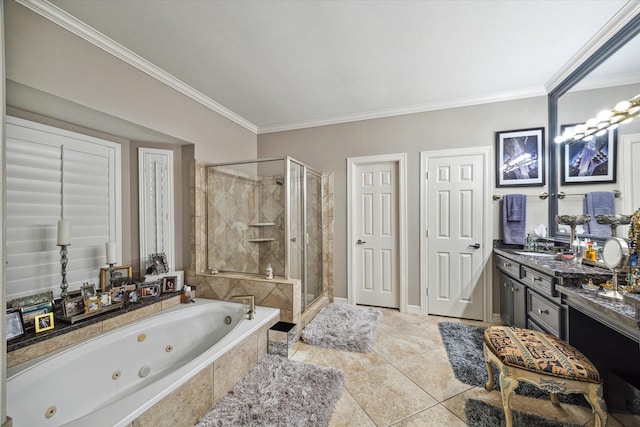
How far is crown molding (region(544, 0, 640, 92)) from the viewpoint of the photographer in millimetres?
1635

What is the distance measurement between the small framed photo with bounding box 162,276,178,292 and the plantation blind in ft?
1.64

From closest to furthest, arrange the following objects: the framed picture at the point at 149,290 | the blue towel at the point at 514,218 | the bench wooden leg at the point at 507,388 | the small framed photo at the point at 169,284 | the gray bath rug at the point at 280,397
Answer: the bench wooden leg at the point at 507,388, the gray bath rug at the point at 280,397, the framed picture at the point at 149,290, the small framed photo at the point at 169,284, the blue towel at the point at 514,218

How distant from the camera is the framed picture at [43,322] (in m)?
1.59

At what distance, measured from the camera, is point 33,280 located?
1.87 m

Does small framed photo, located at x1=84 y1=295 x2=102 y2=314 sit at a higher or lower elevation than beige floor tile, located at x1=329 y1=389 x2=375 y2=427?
higher

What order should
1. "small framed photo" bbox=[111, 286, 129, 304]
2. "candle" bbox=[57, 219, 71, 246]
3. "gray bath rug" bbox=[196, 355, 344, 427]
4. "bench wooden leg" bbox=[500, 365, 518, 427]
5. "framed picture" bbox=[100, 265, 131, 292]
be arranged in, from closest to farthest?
"bench wooden leg" bbox=[500, 365, 518, 427], "gray bath rug" bbox=[196, 355, 344, 427], "candle" bbox=[57, 219, 71, 246], "small framed photo" bbox=[111, 286, 129, 304], "framed picture" bbox=[100, 265, 131, 292]

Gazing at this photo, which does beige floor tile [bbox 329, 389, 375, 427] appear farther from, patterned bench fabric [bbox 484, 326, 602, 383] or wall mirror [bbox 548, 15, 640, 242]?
wall mirror [bbox 548, 15, 640, 242]

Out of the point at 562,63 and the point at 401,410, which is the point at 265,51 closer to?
the point at 562,63

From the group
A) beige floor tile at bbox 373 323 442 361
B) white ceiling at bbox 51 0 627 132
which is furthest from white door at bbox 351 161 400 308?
white ceiling at bbox 51 0 627 132

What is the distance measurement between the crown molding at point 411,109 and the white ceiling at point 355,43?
0.06 ft

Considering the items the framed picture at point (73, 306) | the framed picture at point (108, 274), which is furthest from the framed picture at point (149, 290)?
the framed picture at point (73, 306)

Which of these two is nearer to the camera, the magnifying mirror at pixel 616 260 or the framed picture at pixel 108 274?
Answer: the magnifying mirror at pixel 616 260

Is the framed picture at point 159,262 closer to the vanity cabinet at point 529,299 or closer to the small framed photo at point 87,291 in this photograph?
the small framed photo at point 87,291

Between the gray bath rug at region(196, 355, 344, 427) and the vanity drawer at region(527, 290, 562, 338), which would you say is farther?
the vanity drawer at region(527, 290, 562, 338)
